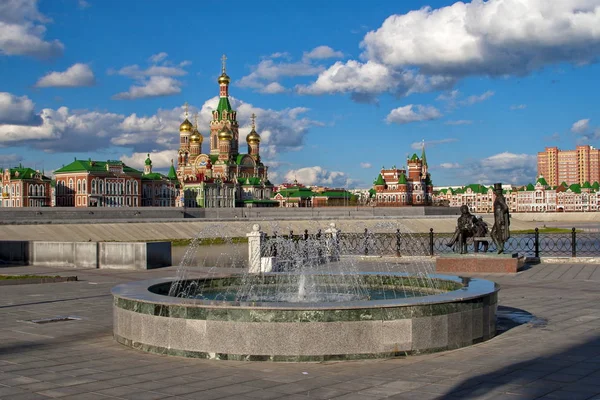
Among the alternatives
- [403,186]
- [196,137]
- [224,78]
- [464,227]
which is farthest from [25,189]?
[464,227]

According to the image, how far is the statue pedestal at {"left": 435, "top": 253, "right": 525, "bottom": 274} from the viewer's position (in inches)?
710

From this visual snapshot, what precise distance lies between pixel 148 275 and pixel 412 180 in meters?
118

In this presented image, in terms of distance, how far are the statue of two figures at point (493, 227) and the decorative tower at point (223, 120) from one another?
10754 cm

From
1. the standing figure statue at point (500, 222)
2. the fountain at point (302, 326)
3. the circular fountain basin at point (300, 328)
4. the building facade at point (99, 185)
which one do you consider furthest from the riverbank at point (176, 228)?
the building facade at point (99, 185)

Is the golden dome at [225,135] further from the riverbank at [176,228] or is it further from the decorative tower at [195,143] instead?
the riverbank at [176,228]

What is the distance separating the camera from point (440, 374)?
23.4 ft

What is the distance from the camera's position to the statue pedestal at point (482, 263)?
18.0m

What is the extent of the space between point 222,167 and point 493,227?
102348 mm

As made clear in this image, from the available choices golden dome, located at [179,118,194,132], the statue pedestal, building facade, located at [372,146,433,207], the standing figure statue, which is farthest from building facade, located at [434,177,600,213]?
the standing figure statue

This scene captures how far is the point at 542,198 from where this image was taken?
16325 centimetres

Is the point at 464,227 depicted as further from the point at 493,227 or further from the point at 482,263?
the point at 482,263

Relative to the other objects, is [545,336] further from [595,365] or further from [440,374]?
[440,374]

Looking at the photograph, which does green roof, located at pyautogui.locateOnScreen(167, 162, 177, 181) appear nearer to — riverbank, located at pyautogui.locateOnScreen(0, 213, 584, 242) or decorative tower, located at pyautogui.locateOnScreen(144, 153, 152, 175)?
decorative tower, located at pyautogui.locateOnScreen(144, 153, 152, 175)

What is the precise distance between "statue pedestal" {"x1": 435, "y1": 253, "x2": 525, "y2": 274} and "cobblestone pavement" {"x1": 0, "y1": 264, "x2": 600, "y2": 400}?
7.07 metres
